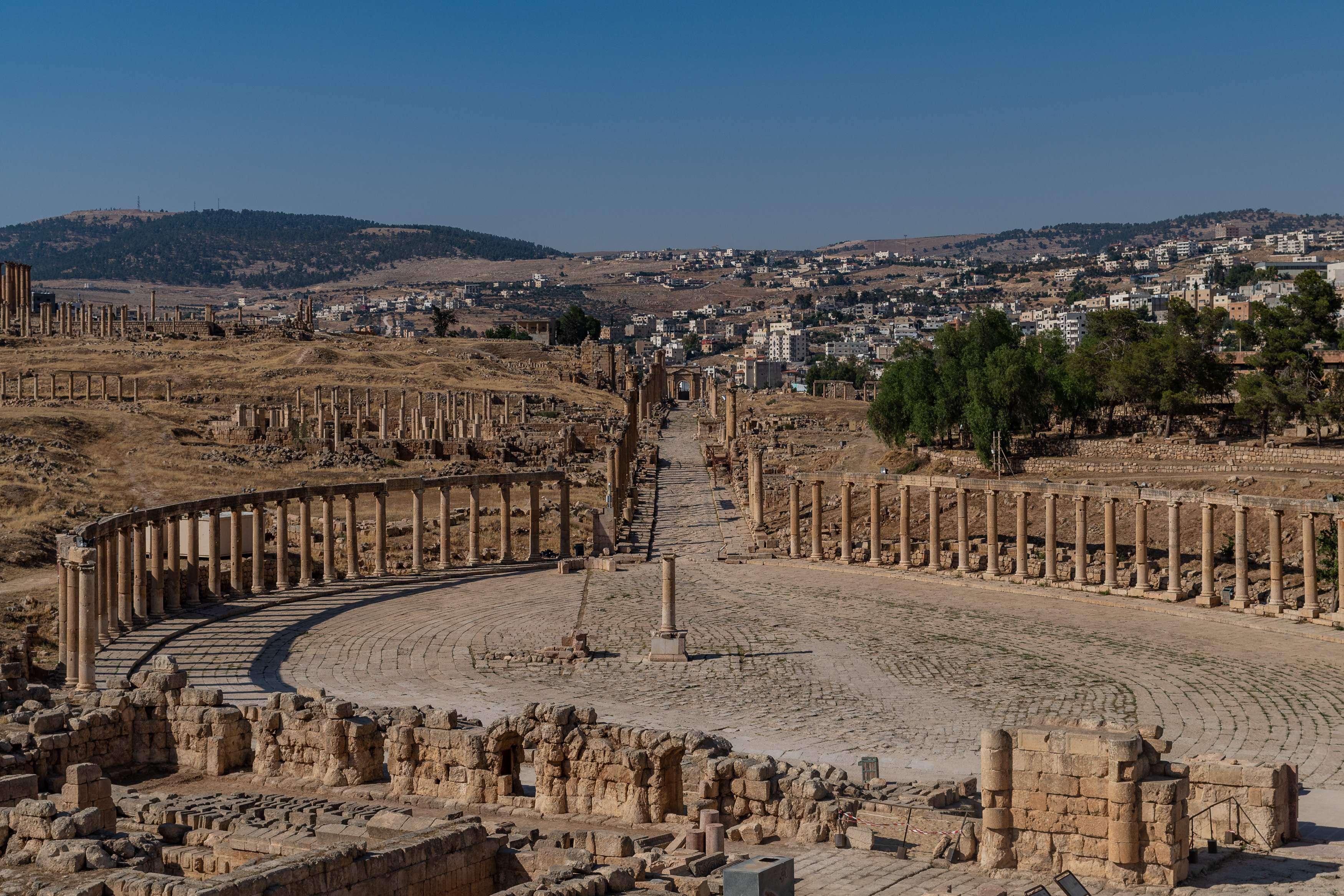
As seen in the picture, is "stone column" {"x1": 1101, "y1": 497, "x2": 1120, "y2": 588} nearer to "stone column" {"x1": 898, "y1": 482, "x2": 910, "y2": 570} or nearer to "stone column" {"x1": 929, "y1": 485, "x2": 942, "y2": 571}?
"stone column" {"x1": 929, "y1": 485, "x2": 942, "y2": 571}

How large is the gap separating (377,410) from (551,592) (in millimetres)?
51842

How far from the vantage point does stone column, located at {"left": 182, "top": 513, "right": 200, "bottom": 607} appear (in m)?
38.0

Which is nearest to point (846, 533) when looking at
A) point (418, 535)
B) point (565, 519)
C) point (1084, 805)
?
point (565, 519)

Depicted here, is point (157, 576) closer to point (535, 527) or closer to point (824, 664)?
point (535, 527)

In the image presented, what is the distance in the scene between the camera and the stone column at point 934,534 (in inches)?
1736

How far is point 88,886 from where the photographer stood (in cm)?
1292

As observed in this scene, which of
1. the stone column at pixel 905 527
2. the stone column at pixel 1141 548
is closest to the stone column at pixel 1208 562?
the stone column at pixel 1141 548

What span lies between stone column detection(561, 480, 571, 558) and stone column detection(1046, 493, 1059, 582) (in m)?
15.0

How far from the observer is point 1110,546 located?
40625 mm

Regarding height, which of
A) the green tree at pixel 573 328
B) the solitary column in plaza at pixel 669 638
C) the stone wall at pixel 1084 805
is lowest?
the solitary column in plaza at pixel 669 638

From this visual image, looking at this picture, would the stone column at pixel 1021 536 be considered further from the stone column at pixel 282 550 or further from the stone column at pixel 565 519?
the stone column at pixel 282 550

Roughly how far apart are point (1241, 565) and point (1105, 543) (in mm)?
6522

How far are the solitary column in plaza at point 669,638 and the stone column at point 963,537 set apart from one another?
529 inches

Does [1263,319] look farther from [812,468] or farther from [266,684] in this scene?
[266,684]
